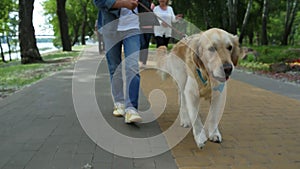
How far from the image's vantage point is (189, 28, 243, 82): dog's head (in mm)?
2934

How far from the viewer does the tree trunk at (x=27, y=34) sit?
1367 cm

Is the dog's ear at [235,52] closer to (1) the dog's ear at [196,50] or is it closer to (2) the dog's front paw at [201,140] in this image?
(1) the dog's ear at [196,50]

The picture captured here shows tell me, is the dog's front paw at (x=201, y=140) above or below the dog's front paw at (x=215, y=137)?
above

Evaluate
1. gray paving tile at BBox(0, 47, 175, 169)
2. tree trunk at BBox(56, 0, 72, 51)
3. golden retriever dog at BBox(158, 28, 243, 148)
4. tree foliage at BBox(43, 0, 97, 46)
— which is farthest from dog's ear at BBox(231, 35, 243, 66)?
tree foliage at BBox(43, 0, 97, 46)

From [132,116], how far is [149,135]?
14.8 inches

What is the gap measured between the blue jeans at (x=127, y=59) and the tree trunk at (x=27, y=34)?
10814 mm

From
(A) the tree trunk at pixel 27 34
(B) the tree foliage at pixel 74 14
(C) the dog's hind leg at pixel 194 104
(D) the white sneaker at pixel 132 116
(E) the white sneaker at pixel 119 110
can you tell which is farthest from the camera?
(B) the tree foliage at pixel 74 14

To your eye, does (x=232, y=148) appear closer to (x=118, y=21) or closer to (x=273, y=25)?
(x=118, y=21)

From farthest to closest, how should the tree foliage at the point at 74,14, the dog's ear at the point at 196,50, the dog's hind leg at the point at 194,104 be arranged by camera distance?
the tree foliage at the point at 74,14, the dog's hind leg at the point at 194,104, the dog's ear at the point at 196,50

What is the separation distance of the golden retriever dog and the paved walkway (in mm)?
263

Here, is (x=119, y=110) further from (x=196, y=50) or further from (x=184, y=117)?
(x=196, y=50)

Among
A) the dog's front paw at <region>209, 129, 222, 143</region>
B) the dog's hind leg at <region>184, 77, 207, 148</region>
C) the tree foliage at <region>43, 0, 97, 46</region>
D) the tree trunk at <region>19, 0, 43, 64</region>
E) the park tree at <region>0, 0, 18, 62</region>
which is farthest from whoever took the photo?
the tree foliage at <region>43, 0, 97, 46</region>

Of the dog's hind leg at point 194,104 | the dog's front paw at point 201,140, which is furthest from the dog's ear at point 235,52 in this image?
the dog's front paw at point 201,140

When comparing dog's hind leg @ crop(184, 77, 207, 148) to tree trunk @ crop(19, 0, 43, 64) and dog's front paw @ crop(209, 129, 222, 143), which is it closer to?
dog's front paw @ crop(209, 129, 222, 143)
